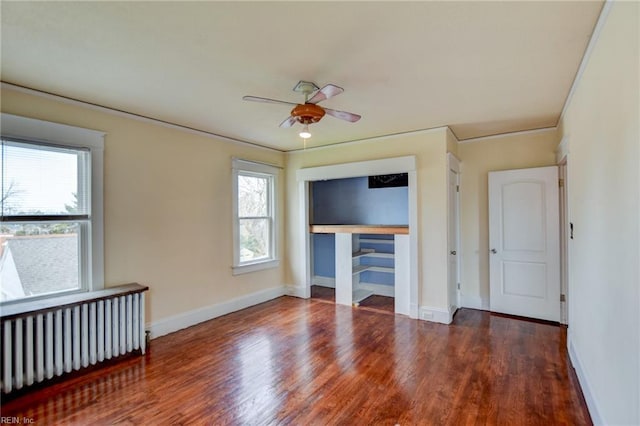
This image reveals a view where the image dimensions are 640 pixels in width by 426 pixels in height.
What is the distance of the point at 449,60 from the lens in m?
2.28

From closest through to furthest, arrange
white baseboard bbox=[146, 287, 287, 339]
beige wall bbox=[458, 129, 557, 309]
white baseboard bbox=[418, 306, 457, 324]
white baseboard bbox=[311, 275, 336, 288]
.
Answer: white baseboard bbox=[146, 287, 287, 339] → white baseboard bbox=[418, 306, 457, 324] → beige wall bbox=[458, 129, 557, 309] → white baseboard bbox=[311, 275, 336, 288]

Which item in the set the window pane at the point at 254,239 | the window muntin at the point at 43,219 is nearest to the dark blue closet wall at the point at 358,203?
the window pane at the point at 254,239

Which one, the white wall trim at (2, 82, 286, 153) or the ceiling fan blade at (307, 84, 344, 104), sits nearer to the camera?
the ceiling fan blade at (307, 84, 344, 104)

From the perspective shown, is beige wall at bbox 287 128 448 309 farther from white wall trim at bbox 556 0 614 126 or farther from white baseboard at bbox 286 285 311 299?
white baseboard at bbox 286 285 311 299

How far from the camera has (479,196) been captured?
4.61 m

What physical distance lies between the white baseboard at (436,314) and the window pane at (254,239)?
2.55 meters

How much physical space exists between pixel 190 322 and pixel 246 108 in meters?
2.71

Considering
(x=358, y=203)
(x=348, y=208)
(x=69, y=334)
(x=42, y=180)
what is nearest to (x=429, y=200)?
(x=358, y=203)

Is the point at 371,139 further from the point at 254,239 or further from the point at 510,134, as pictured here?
the point at 254,239

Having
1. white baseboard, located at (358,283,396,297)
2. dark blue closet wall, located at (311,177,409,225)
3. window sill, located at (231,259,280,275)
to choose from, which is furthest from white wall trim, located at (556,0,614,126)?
window sill, located at (231,259,280,275)

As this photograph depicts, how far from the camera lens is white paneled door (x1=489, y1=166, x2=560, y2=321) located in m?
4.02

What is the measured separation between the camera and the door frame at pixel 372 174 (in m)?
4.21

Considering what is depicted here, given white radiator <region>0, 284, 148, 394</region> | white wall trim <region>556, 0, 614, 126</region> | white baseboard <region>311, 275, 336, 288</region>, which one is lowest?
white baseboard <region>311, 275, 336, 288</region>

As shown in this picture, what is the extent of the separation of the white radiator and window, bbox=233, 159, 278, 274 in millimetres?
1639
